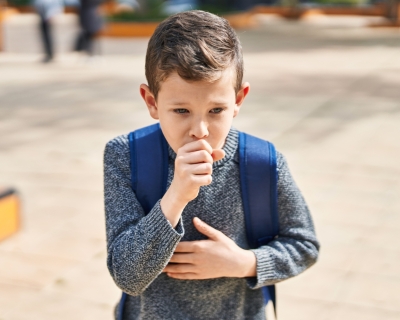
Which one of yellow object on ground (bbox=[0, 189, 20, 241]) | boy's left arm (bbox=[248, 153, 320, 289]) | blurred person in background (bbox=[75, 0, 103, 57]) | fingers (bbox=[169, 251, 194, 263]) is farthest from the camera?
blurred person in background (bbox=[75, 0, 103, 57])

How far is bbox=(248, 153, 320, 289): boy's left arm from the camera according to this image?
177 centimetres

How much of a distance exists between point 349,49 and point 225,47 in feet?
45.3

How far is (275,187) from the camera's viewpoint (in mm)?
1748

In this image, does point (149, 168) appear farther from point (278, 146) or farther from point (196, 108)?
point (278, 146)

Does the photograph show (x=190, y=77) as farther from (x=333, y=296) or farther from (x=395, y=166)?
(x=395, y=166)

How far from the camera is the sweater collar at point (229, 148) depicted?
5.71 ft

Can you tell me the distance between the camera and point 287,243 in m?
1.82

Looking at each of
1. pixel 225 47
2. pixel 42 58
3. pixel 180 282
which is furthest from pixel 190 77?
pixel 42 58

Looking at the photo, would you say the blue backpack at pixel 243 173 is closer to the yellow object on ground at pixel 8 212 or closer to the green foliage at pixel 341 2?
the yellow object on ground at pixel 8 212

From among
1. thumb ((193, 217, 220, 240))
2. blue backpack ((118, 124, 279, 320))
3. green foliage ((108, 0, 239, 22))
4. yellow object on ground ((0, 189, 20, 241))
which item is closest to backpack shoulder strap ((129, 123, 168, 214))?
blue backpack ((118, 124, 279, 320))

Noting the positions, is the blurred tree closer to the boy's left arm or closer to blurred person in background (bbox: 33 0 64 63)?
blurred person in background (bbox: 33 0 64 63)

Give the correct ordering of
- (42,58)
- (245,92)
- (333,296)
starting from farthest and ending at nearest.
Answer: (42,58) → (333,296) → (245,92)

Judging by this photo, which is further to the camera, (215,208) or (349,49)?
(349,49)

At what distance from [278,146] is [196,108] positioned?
17.1 feet
